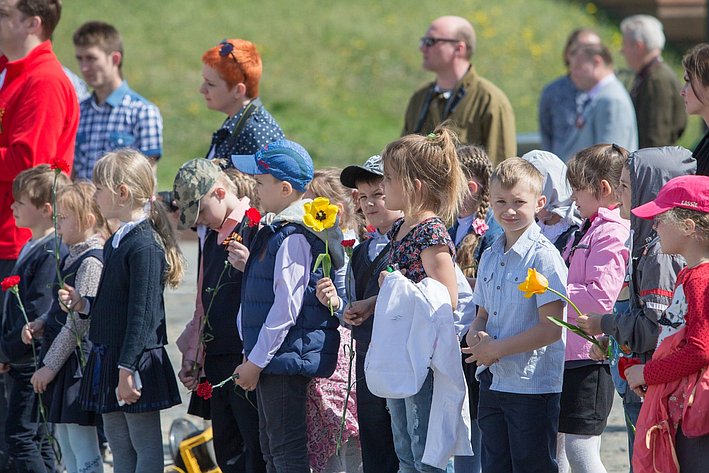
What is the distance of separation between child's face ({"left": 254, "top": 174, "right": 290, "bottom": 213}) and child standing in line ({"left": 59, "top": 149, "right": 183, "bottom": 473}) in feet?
1.90

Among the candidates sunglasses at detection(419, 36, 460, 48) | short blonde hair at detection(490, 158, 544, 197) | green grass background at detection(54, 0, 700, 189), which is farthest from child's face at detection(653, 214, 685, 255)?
green grass background at detection(54, 0, 700, 189)

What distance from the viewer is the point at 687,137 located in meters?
17.2

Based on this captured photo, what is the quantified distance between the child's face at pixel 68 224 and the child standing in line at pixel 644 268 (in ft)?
8.28

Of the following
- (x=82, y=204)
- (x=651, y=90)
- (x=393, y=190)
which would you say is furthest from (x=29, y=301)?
(x=651, y=90)

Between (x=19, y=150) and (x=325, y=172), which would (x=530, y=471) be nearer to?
(x=325, y=172)

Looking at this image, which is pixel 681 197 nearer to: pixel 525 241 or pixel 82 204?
pixel 525 241

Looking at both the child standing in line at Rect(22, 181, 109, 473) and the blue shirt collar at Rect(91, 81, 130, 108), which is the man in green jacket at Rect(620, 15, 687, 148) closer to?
the blue shirt collar at Rect(91, 81, 130, 108)

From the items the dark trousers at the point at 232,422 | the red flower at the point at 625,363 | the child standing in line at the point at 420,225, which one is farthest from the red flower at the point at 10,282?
the red flower at the point at 625,363

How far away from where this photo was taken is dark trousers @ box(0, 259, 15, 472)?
5.64 metres

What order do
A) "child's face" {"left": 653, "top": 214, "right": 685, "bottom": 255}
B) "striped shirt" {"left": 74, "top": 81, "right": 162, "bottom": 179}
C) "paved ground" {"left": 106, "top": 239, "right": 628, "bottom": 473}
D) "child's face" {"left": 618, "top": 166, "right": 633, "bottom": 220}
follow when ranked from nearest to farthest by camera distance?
"child's face" {"left": 653, "top": 214, "right": 685, "bottom": 255}, "child's face" {"left": 618, "top": 166, "right": 633, "bottom": 220}, "paved ground" {"left": 106, "top": 239, "right": 628, "bottom": 473}, "striped shirt" {"left": 74, "top": 81, "right": 162, "bottom": 179}

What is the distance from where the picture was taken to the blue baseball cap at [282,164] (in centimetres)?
458

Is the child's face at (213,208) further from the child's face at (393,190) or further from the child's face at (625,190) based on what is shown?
the child's face at (625,190)

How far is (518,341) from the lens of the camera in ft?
13.2

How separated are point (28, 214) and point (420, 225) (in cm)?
222
